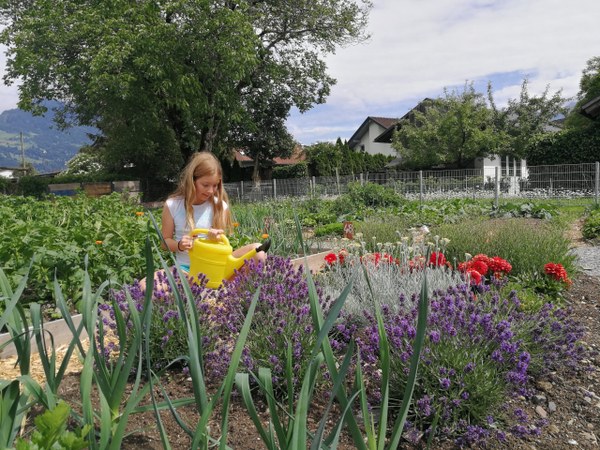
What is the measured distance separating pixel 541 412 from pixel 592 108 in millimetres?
18692

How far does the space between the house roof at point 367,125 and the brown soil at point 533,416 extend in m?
42.5

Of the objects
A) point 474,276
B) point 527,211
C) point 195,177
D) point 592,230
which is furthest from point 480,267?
point 527,211

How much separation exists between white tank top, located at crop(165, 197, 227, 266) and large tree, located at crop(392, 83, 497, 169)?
80.9ft

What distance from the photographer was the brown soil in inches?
74.5

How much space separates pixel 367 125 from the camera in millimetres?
47469

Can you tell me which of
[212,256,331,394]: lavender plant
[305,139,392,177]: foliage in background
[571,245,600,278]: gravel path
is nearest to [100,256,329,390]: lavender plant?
[212,256,331,394]: lavender plant

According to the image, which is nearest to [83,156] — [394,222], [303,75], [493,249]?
[303,75]

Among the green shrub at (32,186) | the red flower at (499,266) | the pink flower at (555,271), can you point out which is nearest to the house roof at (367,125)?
the green shrub at (32,186)

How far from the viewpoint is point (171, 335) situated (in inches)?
95.7

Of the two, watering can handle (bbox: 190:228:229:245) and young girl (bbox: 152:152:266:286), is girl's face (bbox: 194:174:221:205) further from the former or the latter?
watering can handle (bbox: 190:228:229:245)

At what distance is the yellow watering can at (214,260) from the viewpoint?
336 centimetres

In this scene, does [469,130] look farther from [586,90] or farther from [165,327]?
[165,327]

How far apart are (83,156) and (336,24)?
24.2m

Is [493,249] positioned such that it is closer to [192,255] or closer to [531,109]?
[192,255]
